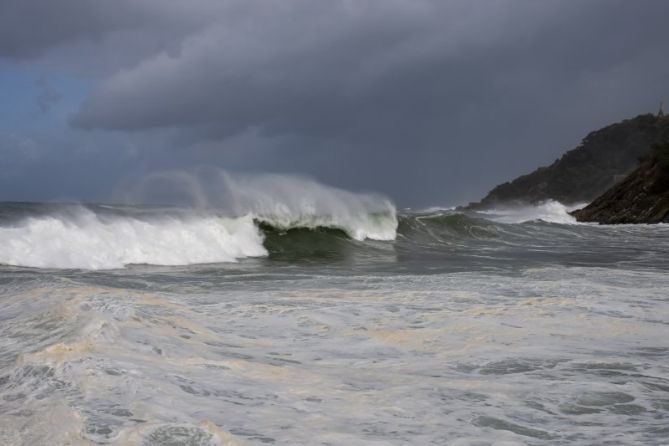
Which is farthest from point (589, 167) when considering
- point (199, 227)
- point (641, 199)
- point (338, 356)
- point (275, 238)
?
point (338, 356)

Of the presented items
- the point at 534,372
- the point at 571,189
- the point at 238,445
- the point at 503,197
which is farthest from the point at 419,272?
the point at 503,197

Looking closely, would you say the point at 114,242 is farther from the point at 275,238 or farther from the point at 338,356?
the point at 338,356

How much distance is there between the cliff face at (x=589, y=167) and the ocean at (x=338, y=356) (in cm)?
7705

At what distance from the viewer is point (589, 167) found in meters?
90.6

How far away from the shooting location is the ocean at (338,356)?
3.81 metres

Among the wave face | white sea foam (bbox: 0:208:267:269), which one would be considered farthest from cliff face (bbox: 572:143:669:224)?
white sea foam (bbox: 0:208:267:269)

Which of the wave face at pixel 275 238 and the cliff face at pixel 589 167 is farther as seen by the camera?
the cliff face at pixel 589 167

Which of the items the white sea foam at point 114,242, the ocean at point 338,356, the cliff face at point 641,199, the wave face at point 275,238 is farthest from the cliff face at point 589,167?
the ocean at point 338,356

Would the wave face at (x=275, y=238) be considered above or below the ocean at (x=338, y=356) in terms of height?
above

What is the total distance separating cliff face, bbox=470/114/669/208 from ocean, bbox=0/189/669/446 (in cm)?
7705

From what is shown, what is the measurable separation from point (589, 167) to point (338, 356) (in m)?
91.8

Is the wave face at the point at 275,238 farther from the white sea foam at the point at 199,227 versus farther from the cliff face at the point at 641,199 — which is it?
the cliff face at the point at 641,199

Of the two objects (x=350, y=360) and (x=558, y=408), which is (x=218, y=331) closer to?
(x=350, y=360)

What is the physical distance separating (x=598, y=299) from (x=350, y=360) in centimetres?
436
